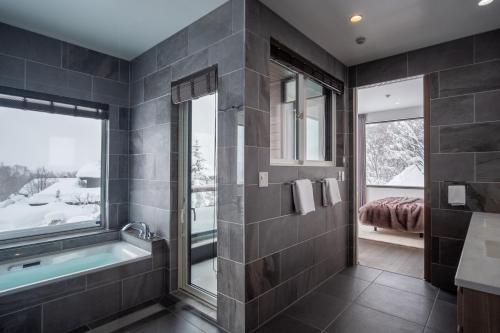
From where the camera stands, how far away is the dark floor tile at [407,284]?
2.76 meters

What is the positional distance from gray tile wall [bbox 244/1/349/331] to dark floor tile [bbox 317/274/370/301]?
128 mm

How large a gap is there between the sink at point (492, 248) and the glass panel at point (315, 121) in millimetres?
1681

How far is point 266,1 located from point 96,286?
277 cm

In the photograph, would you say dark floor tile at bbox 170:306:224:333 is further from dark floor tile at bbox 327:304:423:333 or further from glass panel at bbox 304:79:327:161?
glass panel at bbox 304:79:327:161

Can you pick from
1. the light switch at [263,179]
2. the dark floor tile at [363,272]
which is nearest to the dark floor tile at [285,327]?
the light switch at [263,179]

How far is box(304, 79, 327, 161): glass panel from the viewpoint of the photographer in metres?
2.97

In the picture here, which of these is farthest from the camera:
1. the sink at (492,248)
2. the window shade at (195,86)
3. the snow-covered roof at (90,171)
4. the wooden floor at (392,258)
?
the wooden floor at (392,258)

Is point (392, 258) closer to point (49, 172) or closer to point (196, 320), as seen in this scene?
point (196, 320)

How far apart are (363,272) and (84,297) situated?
2985 mm

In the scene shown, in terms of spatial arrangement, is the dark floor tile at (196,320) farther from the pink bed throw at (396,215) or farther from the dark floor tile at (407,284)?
the pink bed throw at (396,215)

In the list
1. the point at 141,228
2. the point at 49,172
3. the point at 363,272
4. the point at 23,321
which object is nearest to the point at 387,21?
the point at 363,272

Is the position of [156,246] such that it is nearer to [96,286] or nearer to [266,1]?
[96,286]

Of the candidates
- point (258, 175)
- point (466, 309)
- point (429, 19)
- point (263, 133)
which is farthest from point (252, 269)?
point (429, 19)

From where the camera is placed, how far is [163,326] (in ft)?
7.19
